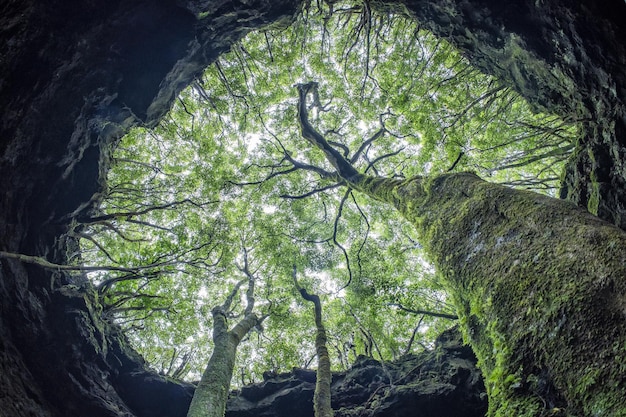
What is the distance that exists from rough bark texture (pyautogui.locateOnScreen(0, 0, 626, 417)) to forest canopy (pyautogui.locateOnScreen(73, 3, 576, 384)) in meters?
1.45

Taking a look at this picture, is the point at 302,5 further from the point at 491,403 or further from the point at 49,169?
the point at 491,403

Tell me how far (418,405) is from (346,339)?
6.49 metres

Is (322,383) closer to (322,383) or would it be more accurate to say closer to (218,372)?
(322,383)

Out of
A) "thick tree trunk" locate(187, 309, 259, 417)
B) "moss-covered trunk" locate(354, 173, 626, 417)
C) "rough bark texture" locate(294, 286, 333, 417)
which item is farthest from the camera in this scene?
"rough bark texture" locate(294, 286, 333, 417)

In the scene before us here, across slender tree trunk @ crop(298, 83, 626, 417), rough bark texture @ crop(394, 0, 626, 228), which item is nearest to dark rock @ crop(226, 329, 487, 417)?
slender tree trunk @ crop(298, 83, 626, 417)

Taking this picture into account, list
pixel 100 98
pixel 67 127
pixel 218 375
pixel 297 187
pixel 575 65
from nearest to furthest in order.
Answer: pixel 575 65 < pixel 67 127 < pixel 100 98 < pixel 218 375 < pixel 297 187

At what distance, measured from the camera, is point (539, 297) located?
9.11ft

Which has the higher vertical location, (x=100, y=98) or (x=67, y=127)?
(x=100, y=98)

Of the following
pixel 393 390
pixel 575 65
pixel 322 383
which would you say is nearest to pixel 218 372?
pixel 322 383

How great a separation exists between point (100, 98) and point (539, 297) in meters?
6.25

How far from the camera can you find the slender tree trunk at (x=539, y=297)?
221 cm

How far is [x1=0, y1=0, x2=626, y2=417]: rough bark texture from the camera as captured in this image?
12.3 feet

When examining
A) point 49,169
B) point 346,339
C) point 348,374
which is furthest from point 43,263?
point 346,339

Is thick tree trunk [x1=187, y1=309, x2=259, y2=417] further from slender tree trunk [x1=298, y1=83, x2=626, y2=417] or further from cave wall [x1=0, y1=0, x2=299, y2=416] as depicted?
slender tree trunk [x1=298, y1=83, x2=626, y2=417]
